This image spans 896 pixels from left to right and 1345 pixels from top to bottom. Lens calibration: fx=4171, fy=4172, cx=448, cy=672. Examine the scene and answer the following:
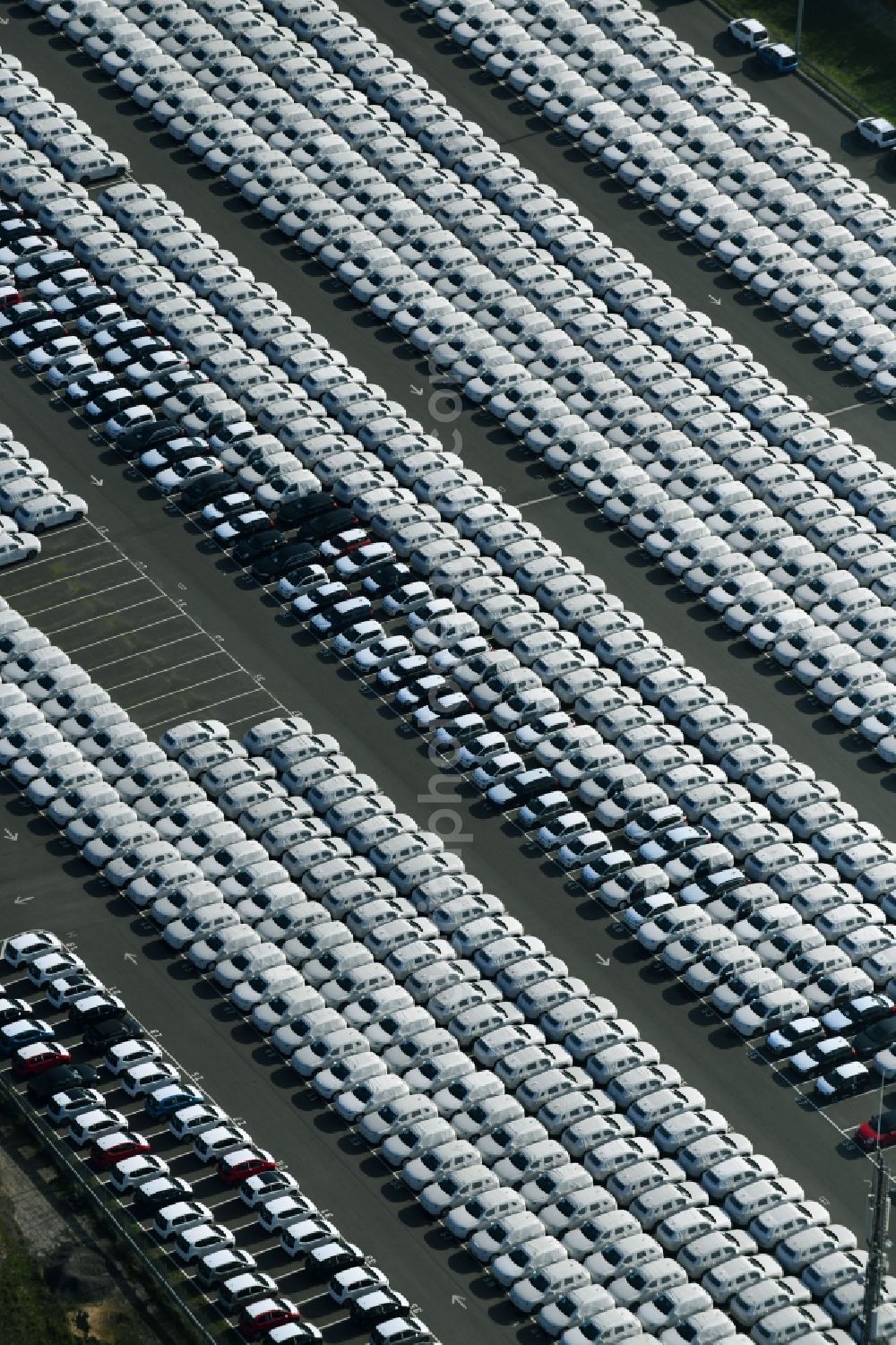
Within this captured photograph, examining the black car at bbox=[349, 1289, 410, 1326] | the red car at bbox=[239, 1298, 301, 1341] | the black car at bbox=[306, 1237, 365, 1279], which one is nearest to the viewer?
the red car at bbox=[239, 1298, 301, 1341]

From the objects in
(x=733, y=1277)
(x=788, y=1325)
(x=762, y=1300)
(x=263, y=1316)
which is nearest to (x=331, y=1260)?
(x=263, y=1316)

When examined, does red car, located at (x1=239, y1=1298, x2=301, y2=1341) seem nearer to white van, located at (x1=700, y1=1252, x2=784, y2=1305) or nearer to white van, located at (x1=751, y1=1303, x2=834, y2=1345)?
white van, located at (x1=700, y1=1252, x2=784, y2=1305)

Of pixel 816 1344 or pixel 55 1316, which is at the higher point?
pixel 816 1344

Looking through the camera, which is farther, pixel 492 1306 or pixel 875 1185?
pixel 492 1306

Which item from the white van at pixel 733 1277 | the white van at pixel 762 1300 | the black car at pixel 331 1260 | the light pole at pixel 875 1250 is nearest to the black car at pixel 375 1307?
the black car at pixel 331 1260

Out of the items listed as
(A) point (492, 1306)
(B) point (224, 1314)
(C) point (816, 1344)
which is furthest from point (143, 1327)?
(C) point (816, 1344)

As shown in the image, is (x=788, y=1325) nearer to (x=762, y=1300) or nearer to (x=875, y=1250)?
(x=762, y=1300)

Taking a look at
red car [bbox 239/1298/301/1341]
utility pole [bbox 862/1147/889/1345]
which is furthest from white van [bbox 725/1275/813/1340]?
red car [bbox 239/1298/301/1341]

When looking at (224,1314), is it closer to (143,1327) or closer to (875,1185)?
(143,1327)
